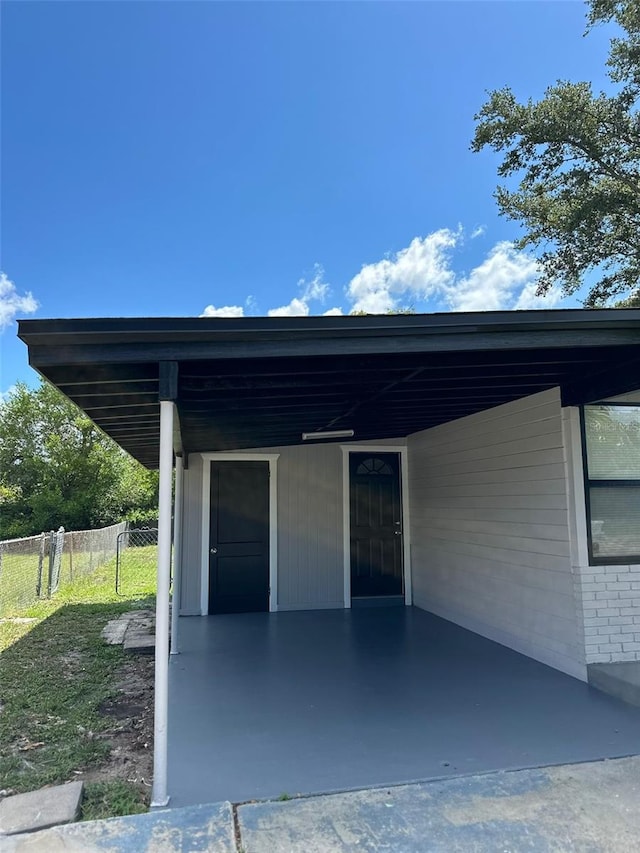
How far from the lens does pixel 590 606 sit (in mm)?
4152

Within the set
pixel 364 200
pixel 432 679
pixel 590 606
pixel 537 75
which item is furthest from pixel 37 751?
pixel 364 200

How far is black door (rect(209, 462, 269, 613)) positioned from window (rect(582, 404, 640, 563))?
4220 millimetres

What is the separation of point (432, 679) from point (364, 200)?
627 inches

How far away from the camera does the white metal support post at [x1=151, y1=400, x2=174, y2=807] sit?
101 inches

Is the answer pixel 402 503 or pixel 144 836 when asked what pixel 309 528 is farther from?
pixel 144 836

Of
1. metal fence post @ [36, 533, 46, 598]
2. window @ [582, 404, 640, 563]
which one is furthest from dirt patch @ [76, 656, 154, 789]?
metal fence post @ [36, 533, 46, 598]

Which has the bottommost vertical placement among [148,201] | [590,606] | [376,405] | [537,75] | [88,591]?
[88,591]

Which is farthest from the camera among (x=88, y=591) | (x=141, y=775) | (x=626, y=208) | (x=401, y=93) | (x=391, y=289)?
(x=391, y=289)

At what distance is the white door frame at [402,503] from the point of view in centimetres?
749

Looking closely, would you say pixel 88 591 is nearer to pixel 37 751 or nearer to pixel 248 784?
pixel 37 751

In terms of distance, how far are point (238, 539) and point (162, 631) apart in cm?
473

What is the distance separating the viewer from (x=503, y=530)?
5328mm

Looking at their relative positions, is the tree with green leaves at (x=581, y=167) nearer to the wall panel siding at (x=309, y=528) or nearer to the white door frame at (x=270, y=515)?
the wall panel siding at (x=309, y=528)

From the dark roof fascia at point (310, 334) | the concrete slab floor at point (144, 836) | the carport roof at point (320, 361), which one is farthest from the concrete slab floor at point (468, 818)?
the dark roof fascia at point (310, 334)
